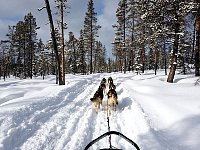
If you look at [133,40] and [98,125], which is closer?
[98,125]

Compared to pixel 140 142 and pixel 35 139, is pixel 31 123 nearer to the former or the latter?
pixel 35 139

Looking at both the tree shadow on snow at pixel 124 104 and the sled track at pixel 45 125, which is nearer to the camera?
the sled track at pixel 45 125

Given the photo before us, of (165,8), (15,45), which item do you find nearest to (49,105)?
(165,8)

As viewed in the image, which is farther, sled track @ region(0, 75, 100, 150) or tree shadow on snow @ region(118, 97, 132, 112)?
tree shadow on snow @ region(118, 97, 132, 112)

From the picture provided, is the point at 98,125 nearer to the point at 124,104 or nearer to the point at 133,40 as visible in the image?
the point at 124,104

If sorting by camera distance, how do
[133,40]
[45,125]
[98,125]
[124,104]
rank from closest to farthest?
[45,125]
[98,125]
[124,104]
[133,40]

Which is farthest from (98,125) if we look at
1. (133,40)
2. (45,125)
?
(133,40)

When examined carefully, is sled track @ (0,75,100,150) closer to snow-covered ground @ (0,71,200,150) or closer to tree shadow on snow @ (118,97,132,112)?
snow-covered ground @ (0,71,200,150)

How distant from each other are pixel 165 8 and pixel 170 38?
8.48 ft

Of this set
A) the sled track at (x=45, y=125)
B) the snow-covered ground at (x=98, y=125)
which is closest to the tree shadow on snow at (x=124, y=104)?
the snow-covered ground at (x=98, y=125)

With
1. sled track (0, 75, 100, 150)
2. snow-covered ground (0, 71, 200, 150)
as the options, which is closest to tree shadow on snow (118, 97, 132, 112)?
snow-covered ground (0, 71, 200, 150)

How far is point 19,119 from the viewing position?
375 inches

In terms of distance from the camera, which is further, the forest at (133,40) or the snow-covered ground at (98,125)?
the forest at (133,40)

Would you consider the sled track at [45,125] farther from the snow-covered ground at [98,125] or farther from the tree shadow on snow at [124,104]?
the tree shadow on snow at [124,104]
